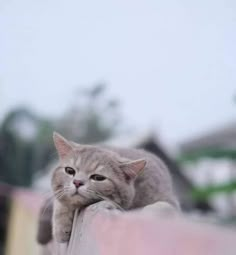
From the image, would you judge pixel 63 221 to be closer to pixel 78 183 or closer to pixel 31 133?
pixel 78 183

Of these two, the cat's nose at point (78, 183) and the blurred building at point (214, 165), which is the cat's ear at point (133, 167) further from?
the blurred building at point (214, 165)

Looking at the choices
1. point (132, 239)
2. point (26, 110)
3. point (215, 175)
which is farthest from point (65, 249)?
point (26, 110)

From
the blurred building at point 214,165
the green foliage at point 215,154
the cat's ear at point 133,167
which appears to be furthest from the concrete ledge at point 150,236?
the blurred building at point 214,165

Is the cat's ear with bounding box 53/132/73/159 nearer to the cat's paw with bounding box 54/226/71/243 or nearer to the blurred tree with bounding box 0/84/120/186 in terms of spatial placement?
the cat's paw with bounding box 54/226/71/243

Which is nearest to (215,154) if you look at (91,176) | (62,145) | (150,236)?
(62,145)

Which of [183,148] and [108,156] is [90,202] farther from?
[183,148]

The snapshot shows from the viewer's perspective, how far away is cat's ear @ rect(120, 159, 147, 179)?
2131mm

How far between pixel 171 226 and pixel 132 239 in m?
0.16

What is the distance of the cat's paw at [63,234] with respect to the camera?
6.89ft

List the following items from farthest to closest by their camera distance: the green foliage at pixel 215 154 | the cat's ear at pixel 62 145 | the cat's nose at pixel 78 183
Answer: the green foliage at pixel 215 154 → the cat's ear at pixel 62 145 → the cat's nose at pixel 78 183

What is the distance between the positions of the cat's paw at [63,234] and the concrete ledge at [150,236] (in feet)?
1.24

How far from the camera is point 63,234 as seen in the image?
2115 millimetres

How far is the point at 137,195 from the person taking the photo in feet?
7.34

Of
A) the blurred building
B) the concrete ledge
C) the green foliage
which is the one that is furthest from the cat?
the blurred building
